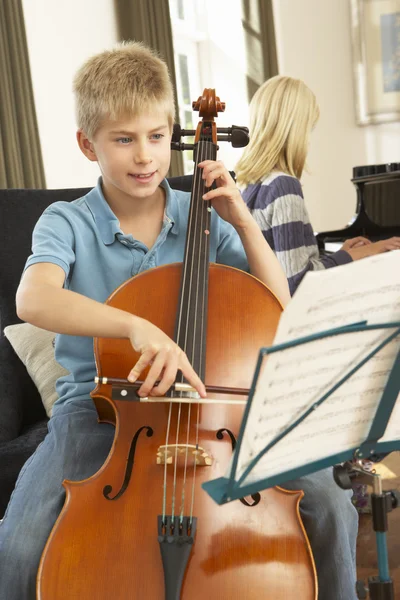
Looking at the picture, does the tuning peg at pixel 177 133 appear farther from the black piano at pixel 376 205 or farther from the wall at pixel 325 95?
the wall at pixel 325 95

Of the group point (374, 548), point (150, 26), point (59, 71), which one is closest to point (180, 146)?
point (374, 548)

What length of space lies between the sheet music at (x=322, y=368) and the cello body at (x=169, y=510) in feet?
0.79

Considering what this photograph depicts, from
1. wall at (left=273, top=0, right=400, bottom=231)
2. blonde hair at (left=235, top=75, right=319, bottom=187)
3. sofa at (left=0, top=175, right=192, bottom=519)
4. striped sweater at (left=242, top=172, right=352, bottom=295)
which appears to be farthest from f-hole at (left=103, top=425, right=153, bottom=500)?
wall at (left=273, top=0, right=400, bottom=231)

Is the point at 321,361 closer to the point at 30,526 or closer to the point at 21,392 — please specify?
the point at 30,526

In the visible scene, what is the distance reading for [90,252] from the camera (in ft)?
5.14

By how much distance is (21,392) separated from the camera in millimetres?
2127

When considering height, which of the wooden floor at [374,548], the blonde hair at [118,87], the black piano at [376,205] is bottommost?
the wooden floor at [374,548]

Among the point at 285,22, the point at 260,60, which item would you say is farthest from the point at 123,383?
the point at 285,22

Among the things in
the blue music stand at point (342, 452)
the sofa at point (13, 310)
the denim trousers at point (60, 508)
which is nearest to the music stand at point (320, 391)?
the blue music stand at point (342, 452)

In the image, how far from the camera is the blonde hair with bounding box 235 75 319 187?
110 inches

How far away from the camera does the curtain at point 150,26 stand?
4.11 metres

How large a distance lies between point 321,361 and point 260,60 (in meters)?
4.60

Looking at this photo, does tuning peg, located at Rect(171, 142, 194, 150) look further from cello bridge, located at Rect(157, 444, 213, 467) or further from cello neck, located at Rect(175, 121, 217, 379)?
cello bridge, located at Rect(157, 444, 213, 467)

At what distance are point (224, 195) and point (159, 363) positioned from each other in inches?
19.9
